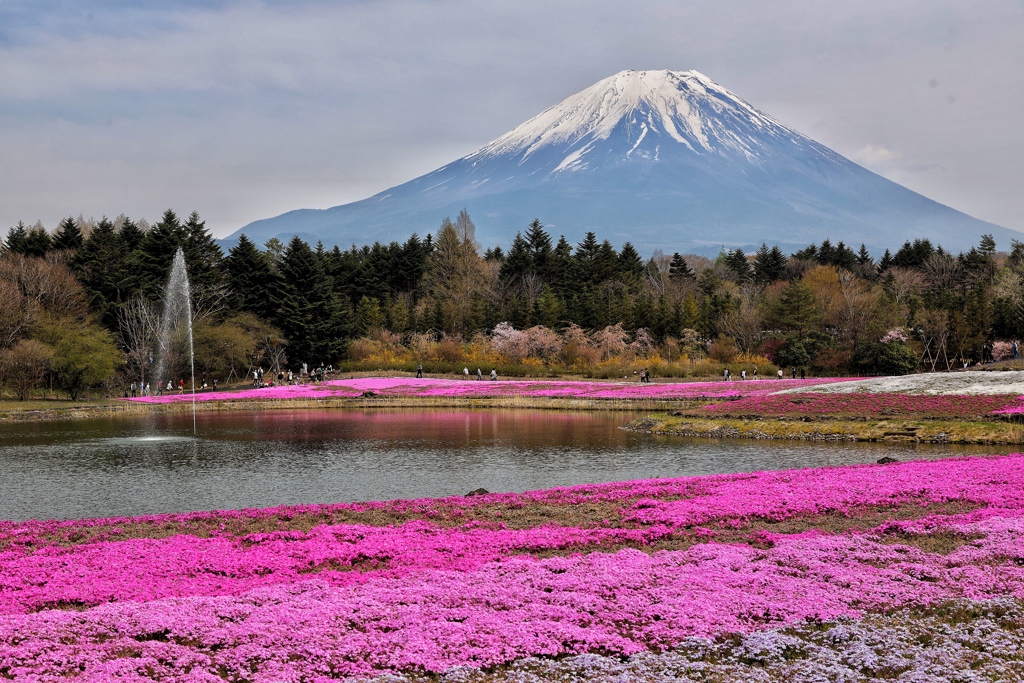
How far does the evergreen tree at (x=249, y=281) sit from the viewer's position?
82375 mm

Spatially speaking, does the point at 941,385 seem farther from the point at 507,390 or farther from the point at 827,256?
the point at 827,256

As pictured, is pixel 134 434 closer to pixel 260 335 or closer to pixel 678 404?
pixel 678 404

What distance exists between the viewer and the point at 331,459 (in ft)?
89.6

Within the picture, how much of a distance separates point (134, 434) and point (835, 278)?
9208cm

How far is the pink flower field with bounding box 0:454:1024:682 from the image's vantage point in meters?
Result: 8.73

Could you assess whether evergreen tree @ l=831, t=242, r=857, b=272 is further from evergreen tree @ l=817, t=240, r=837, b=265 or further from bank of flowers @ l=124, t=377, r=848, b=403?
bank of flowers @ l=124, t=377, r=848, b=403

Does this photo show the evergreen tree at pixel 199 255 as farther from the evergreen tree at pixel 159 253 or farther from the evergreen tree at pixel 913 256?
the evergreen tree at pixel 913 256

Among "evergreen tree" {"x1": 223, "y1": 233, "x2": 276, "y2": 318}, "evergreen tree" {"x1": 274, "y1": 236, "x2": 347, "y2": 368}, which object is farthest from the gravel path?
"evergreen tree" {"x1": 223, "y1": 233, "x2": 276, "y2": 318}

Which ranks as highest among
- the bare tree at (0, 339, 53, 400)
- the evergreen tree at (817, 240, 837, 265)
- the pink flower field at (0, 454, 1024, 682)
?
the evergreen tree at (817, 240, 837, 265)

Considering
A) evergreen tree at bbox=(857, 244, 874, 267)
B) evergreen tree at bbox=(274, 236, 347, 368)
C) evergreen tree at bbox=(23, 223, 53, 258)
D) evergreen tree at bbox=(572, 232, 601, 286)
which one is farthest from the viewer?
evergreen tree at bbox=(857, 244, 874, 267)

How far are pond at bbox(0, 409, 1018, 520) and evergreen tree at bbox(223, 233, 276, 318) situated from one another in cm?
4255

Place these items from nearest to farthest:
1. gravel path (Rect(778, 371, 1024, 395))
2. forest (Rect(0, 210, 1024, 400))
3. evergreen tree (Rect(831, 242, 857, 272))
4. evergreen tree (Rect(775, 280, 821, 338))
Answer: gravel path (Rect(778, 371, 1024, 395)) → forest (Rect(0, 210, 1024, 400)) → evergreen tree (Rect(775, 280, 821, 338)) → evergreen tree (Rect(831, 242, 857, 272))

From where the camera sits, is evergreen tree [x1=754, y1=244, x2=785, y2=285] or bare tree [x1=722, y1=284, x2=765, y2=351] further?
evergreen tree [x1=754, y1=244, x2=785, y2=285]

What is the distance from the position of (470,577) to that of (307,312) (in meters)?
72.8
